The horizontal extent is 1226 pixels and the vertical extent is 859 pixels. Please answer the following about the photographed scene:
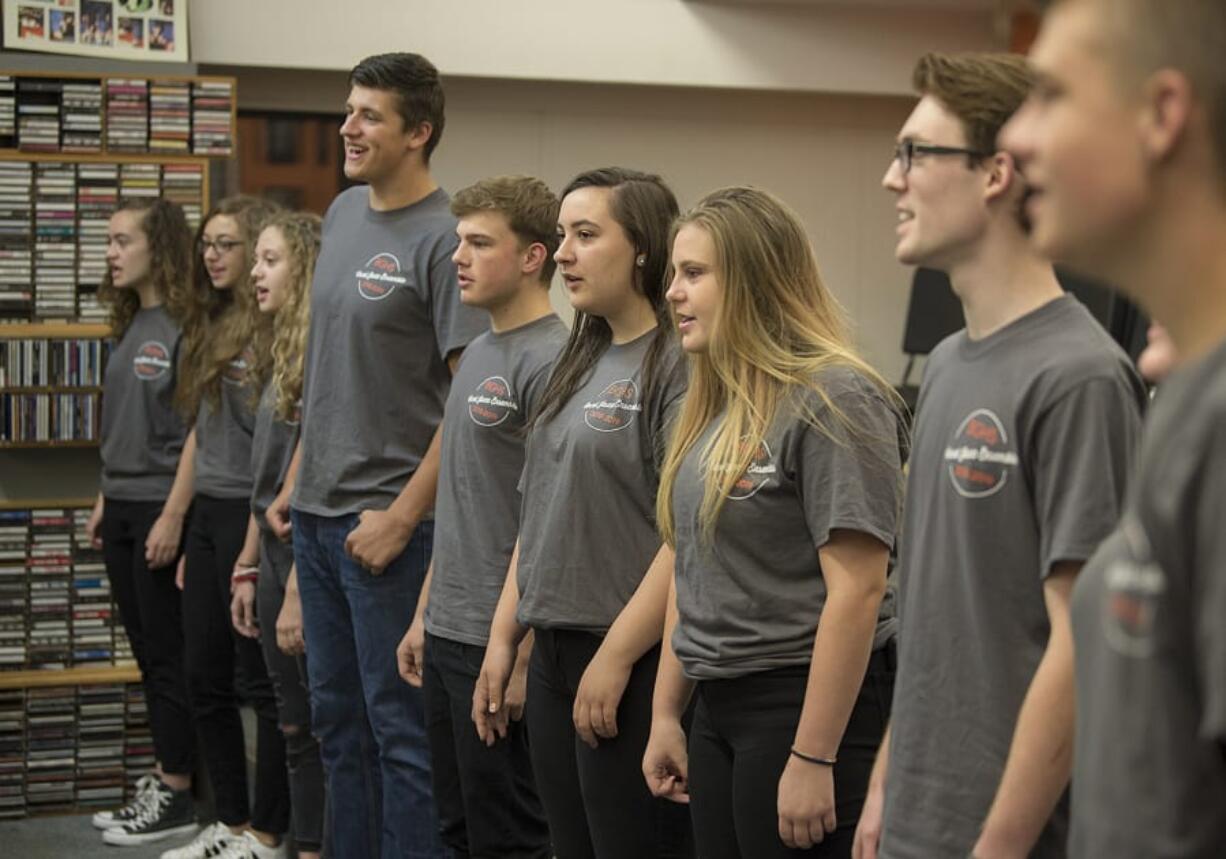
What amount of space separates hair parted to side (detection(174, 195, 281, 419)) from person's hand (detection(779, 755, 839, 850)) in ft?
7.81

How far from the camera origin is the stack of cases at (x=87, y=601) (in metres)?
5.12

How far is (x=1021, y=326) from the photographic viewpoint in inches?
67.1

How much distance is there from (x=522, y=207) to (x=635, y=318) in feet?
1.44

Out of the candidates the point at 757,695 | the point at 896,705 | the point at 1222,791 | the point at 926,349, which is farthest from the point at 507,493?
the point at 926,349

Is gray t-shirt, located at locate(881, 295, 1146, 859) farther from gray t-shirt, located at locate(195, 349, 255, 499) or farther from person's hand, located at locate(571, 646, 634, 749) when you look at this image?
gray t-shirt, located at locate(195, 349, 255, 499)

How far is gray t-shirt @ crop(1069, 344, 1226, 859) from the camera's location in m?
0.95

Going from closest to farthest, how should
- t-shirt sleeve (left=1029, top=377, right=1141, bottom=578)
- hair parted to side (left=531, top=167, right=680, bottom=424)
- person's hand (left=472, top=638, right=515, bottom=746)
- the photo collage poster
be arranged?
1. t-shirt sleeve (left=1029, top=377, right=1141, bottom=578)
2. hair parted to side (left=531, top=167, right=680, bottom=424)
3. person's hand (left=472, top=638, right=515, bottom=746)
4. the photo collage poster

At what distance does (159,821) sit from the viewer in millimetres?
4758

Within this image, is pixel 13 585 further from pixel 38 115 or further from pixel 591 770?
pixel 591 770

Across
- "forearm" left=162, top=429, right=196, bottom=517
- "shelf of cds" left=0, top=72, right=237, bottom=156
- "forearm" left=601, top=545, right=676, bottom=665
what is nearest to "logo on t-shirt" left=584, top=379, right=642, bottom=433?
"forearm" left=601, top=545, right=676, bottom=665

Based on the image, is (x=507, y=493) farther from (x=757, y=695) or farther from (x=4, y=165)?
(x=4, y=165)

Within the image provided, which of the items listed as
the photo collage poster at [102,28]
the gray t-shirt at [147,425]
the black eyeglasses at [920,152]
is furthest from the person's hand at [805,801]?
the photo collage poster at [102,28]

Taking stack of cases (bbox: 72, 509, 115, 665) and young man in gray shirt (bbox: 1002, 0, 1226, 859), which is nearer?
young man in gray shirt (bbox: 1002, 0, 1226, 859)

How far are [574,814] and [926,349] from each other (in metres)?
4.57
